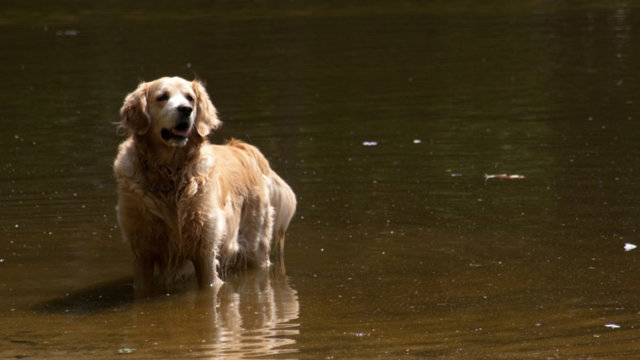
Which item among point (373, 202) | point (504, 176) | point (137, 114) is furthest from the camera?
point (504, 176)

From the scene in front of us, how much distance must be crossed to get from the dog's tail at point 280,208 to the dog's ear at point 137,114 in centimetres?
144

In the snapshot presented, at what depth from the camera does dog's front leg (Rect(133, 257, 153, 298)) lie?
26.7 ft

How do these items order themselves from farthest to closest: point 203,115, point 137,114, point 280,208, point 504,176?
1. point 504,176
2. point 280,208
3. point 203,115
4. point 137,114

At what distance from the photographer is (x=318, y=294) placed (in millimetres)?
7895

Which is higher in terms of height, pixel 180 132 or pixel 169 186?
pixel 180 132

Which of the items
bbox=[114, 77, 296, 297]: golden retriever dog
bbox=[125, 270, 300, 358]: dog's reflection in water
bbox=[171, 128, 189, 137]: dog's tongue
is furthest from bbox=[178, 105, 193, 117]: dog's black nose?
bbox=[125, 270, 300, 358]: dog's reflection in water

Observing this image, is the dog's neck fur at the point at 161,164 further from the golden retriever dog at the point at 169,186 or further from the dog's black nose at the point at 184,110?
the dog's black nose at the point at 184,110

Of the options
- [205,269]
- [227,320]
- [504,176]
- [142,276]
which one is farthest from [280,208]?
[504,176]

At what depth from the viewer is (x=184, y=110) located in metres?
7.91

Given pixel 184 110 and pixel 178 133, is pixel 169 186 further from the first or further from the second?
pixel 184 110

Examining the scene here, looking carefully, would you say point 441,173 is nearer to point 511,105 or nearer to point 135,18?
point 511,105

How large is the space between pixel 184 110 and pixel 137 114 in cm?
34

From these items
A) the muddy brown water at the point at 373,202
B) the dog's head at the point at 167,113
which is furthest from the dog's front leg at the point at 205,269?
the dog's head at the point at 167,113

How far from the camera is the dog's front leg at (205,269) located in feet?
26.9
